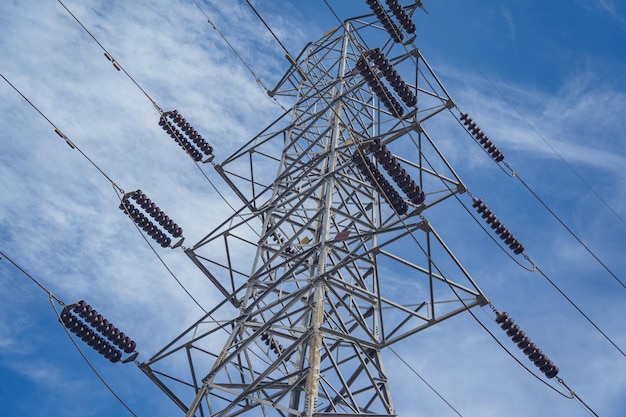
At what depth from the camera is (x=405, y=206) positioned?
663 inches

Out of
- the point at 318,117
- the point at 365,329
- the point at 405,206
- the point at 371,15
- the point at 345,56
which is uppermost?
the point at 371,15

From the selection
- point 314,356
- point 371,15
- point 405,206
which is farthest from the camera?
point 371,15

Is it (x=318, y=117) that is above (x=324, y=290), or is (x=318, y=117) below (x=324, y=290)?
above

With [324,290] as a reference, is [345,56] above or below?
above

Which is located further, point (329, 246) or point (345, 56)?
point (345, 56)

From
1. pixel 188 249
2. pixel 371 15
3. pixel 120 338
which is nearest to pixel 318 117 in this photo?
pixel 188 249

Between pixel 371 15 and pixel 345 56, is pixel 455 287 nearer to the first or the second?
pixel 345 56

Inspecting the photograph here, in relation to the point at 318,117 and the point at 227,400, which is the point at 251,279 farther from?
the point at 318,117

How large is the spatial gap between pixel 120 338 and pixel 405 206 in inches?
297

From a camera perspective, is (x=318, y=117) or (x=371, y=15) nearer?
(x=318, y=117)

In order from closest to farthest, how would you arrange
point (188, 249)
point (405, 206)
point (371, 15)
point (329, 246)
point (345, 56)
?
point (329, 246) → point (405, 206) → point (188, 249) → point (345, 56) → point (371, 15)

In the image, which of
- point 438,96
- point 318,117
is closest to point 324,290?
point 318,117

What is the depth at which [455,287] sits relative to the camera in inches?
626

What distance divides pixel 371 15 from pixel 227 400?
16.6m
